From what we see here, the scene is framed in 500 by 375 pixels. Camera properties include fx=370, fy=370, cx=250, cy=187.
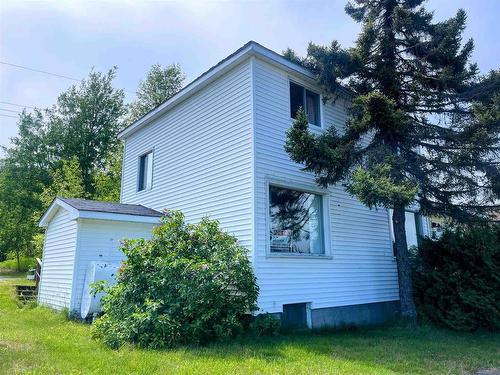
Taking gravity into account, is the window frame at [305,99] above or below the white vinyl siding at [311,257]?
above

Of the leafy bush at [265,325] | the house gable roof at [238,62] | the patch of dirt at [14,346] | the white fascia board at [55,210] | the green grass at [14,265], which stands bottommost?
the patch of dirt at [14,346]

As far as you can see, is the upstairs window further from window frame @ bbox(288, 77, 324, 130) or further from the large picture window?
the large picture window

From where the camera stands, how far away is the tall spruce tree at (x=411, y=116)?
7961mm

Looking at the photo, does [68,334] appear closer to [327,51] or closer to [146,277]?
[146,277]

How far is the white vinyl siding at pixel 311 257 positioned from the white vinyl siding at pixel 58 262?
5.28m

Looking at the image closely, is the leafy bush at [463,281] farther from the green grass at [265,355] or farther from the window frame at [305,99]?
the window frame at [305,99]

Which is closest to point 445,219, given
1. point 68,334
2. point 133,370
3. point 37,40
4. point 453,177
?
point 453,177

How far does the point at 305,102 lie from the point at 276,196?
9.25 feet

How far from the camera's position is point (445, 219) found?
30.5 ft

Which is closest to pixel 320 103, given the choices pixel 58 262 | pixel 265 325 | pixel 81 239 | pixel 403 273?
pixel 403 273

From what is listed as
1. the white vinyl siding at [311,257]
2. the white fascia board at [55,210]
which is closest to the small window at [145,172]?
the white fascia board at [55,210]

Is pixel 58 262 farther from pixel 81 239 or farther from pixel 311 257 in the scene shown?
pixel 311 257

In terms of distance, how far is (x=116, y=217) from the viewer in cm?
978

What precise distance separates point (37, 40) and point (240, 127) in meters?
7.61
